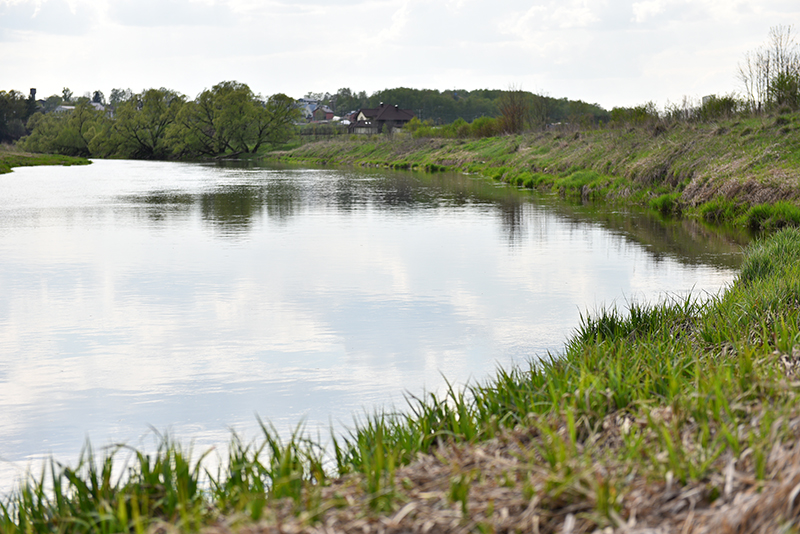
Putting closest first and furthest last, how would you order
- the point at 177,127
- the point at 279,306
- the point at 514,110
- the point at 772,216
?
the point at 279,306 → the point at 772,216 → the point at 514,110 → the point at 177,127

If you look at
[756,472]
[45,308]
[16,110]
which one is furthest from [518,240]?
[16,110]

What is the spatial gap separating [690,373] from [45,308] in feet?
23.4

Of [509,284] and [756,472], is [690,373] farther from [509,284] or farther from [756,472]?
[509,284]

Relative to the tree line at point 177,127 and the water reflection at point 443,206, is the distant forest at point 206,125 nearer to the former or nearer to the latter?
the tree line at point 177,127

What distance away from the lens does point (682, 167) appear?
20.4 meters

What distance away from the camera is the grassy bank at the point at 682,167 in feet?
52.0

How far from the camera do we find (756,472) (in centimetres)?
282

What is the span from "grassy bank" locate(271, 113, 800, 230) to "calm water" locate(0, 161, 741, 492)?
1294 mm

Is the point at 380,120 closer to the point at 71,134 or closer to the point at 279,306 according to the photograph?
the point at 71,134

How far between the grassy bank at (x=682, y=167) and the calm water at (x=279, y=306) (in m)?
1.29

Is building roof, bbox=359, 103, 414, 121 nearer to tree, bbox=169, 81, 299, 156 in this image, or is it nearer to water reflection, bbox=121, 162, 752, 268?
tree, bbox=169, 81, 299, 156

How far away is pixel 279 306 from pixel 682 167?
14.7 metres

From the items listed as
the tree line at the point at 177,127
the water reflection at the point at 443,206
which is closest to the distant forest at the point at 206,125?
the tree line at the point at 177,127

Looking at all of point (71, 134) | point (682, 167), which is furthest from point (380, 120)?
point (682, 167)
